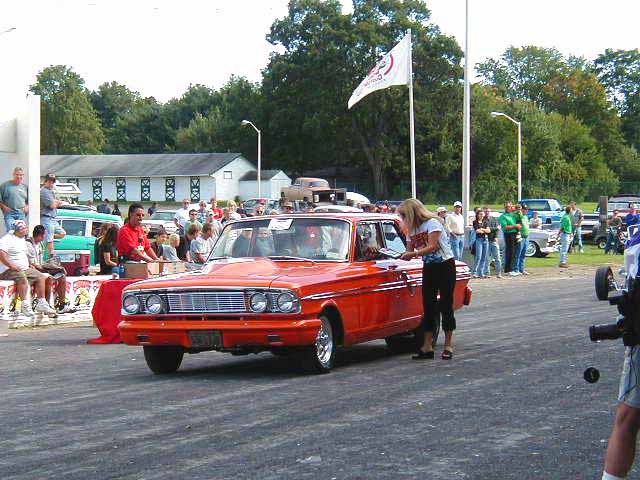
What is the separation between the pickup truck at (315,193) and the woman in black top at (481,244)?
31.3m

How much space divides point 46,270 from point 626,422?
14.7 metres

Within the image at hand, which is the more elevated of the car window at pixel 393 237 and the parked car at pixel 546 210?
the parked car at pixel 546 210

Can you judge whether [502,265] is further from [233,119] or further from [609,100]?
[609,100]

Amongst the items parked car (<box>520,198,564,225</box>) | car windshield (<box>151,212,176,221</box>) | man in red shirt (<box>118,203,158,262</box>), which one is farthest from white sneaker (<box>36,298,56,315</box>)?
parked car (<box>520,198,564,225</box>)

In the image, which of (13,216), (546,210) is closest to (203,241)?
(13,216)

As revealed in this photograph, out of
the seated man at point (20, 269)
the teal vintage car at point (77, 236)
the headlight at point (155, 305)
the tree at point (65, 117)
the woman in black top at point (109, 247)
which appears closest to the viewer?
the headlight at point (155, 305)

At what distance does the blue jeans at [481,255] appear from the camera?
27906 mm

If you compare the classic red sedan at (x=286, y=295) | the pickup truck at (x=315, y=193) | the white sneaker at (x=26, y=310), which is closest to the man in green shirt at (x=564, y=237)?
the white sneaker at (x=26, y=310)

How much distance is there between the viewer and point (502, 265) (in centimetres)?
2989

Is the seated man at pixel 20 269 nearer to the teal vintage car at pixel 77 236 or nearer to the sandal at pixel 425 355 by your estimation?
the sandal at pixel 425 355

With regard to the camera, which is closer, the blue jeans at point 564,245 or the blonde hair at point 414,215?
the blonde hair at point 414,215

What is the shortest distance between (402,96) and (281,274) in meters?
69.1

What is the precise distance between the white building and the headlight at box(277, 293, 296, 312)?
7893 cm

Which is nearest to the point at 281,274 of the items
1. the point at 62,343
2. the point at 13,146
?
the point at 62,343
